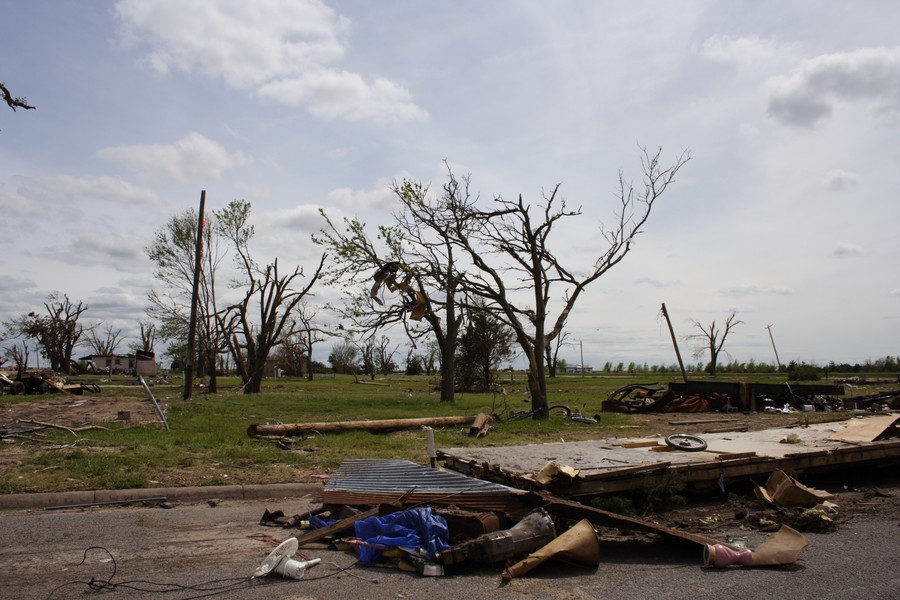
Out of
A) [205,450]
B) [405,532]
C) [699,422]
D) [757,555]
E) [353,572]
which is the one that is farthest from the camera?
[699,422]

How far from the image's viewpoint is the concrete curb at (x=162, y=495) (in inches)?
303

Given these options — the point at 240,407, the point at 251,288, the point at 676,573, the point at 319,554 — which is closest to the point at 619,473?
the point at 676,573

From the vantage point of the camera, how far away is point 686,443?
29.4 feet

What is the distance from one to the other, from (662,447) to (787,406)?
14126 mm

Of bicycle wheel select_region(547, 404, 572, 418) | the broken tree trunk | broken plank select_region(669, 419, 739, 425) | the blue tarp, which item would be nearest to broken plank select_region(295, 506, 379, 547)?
the blue tarp

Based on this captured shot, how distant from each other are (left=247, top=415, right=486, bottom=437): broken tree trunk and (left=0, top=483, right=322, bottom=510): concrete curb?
14.2 feet

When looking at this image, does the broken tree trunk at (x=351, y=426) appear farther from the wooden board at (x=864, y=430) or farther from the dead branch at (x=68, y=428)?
the wooden board at (x=864, y=430)

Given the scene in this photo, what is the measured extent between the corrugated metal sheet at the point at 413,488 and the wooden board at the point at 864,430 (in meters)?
5.91

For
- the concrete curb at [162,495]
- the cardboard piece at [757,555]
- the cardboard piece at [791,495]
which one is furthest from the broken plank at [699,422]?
the cardboard piece at [757,555]

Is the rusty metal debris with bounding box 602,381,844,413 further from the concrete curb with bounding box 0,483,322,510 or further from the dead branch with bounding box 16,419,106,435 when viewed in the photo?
the dead branch with bounding box 16,419,106,435

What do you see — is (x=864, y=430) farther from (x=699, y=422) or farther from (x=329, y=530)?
(x=329, y=530)

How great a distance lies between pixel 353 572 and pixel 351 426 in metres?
9.00

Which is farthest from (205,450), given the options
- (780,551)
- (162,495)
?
(780,551)

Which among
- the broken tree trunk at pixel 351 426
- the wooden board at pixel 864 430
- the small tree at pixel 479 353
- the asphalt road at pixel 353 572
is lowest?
the asphalt road at pixel 353 572
